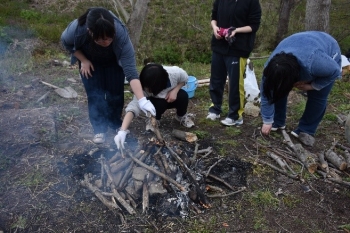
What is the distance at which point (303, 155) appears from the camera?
3.82 meters

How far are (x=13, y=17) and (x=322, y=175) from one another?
9899mm

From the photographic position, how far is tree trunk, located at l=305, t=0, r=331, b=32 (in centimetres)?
637

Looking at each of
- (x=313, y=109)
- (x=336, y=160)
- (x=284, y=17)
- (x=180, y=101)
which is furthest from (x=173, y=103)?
(x=284, y=17)

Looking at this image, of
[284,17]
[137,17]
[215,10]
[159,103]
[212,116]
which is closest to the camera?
[159,103]

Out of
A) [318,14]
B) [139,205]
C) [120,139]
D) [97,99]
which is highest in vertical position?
[318,14]

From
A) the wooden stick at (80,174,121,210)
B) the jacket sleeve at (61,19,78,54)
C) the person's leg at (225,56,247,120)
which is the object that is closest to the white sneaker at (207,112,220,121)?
the person's leg at (225,56,247,120)

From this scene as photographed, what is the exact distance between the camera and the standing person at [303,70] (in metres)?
3.15

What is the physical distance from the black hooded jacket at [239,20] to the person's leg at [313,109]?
923mm

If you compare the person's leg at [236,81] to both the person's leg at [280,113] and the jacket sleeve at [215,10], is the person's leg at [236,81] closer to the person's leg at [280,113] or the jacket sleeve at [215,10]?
the person's leg at [280,113]

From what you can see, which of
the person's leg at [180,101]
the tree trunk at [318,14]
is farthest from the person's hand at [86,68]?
the tree trunk at [318,14]

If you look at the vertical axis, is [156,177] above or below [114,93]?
below

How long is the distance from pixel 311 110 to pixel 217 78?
123 cm

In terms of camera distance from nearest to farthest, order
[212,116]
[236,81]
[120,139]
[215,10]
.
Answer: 1. [120,139]
2. [236,81]
3. [215,10]
4. [212,116]

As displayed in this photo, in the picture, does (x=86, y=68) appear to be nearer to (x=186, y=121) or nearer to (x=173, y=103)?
(x=173, y=103)
